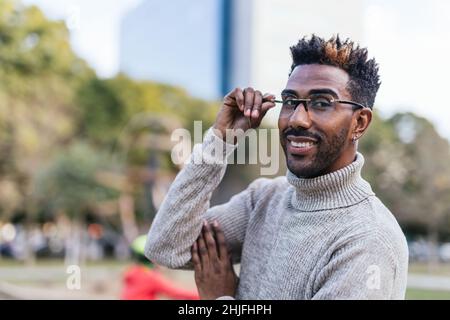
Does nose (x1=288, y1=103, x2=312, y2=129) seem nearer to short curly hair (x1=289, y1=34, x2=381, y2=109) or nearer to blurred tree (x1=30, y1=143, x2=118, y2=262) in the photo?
short curly hair (x1=289, y1=34, x2=381, y2=109)

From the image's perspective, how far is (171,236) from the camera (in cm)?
175

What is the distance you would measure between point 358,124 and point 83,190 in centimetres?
2065

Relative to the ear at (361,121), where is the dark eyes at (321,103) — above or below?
above

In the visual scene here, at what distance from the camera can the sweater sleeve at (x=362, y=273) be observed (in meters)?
1.39

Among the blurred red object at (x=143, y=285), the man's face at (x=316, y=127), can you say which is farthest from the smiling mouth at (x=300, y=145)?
the blurred red object at (x=143, y=285)

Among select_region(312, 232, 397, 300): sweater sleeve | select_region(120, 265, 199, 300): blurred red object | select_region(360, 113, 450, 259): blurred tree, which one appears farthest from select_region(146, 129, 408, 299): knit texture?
select_region(360, 113, 450, 259): blurred tree

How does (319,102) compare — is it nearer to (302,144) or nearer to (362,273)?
(302,144)

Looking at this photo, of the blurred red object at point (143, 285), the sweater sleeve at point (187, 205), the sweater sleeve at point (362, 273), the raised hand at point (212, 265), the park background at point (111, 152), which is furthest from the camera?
the park background at point (111, 152)

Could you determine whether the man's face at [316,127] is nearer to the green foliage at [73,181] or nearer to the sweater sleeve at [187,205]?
the sweater sleeve at [187,205]

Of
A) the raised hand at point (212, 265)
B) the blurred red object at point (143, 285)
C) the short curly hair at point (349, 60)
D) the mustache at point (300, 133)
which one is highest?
the short curly hair at point (349, 60)

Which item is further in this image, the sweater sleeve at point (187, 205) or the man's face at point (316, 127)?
the sweater sleeve at point (187, 205)

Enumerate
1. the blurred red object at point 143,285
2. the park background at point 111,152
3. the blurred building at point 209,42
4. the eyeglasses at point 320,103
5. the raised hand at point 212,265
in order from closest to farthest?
the eyeglasses at point 320,103, the raised hand at point 212,265, the blurred red object at point 143,285, the park background at point 111,152, the blurred building at point 209,42
